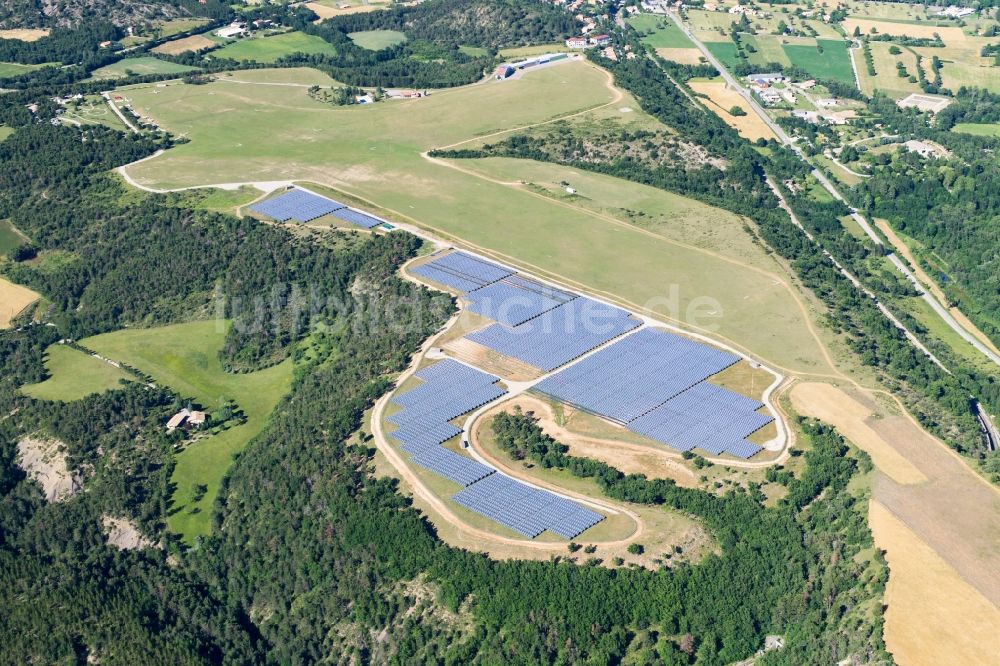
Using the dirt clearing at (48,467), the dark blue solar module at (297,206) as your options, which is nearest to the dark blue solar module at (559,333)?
the dark blue solar module at (297,206)

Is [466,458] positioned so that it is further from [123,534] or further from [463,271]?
[463,271]

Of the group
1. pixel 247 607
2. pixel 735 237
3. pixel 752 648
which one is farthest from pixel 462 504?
pixel 735 237

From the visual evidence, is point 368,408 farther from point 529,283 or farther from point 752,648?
point 752,648

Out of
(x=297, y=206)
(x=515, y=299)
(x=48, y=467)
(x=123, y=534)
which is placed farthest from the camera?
(x=297, y=206)

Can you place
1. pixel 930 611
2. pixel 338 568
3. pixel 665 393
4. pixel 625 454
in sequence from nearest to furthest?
pixel 930 611, pixel 338 568, pixel 625 454, pixel 665 393

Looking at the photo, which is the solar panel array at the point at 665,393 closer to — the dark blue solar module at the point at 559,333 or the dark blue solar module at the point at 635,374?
the dark blue solar module at the point at 635,374

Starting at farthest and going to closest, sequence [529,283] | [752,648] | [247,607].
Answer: [529,283] < [247,607] < [752,648]

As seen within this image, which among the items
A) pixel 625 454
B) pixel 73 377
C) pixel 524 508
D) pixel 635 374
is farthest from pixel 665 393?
pixel 73 377

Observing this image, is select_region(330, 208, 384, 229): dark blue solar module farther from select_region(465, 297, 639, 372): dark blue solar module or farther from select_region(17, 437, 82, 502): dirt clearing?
select_region(17, 437, 82, 502): dirt clearing
